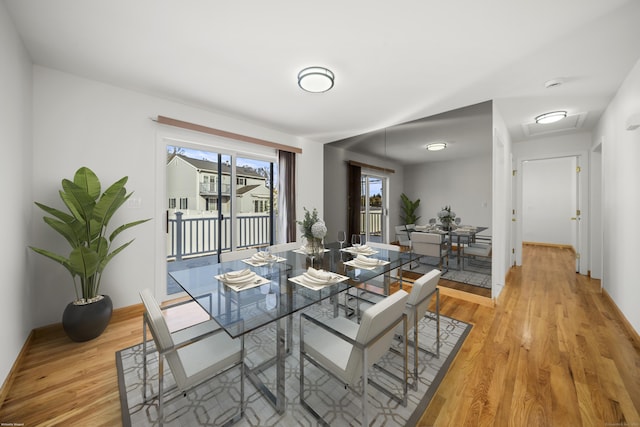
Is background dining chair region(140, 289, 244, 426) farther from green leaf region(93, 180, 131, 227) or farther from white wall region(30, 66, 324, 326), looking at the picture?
white wall region(30, 66, 324, 326)

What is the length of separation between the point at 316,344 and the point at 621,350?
2.70 metres

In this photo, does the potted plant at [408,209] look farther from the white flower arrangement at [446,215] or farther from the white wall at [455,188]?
the white flower arrangement at [446,215]

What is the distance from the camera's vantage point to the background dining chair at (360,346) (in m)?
1.18

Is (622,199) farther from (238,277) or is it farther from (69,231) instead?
(69,231)

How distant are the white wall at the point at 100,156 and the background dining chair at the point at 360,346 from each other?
237 cm

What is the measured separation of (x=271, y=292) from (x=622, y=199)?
378 centimetres

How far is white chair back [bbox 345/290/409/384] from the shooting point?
1.16m

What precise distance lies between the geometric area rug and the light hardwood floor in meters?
0.07

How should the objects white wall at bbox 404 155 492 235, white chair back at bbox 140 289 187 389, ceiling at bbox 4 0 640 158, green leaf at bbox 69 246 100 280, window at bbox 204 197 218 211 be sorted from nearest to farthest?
1. white chair back at bbox 140 289 187 389
2. ceiling at bbox 4 0 640 158
3. green leaf at bbox 69 246 100 280
4. white wall at bbox 404 155 492 235
5. window at bbox 204 197 218 211

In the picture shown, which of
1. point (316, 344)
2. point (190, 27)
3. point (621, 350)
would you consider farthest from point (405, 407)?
point (190, 27)

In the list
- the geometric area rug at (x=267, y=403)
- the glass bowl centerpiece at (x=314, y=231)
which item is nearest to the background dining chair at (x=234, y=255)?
the glass bowl centerpiece at (x=314, y=231)

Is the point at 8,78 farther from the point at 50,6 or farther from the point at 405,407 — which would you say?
the point at 405,407

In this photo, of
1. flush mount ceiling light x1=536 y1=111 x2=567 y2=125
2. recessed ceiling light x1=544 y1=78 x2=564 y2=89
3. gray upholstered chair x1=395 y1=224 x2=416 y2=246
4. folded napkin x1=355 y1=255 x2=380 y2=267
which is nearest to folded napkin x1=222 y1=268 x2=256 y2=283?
folded napkin x1=355 y1=255 x2=380 y2=267

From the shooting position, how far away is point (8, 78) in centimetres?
167
